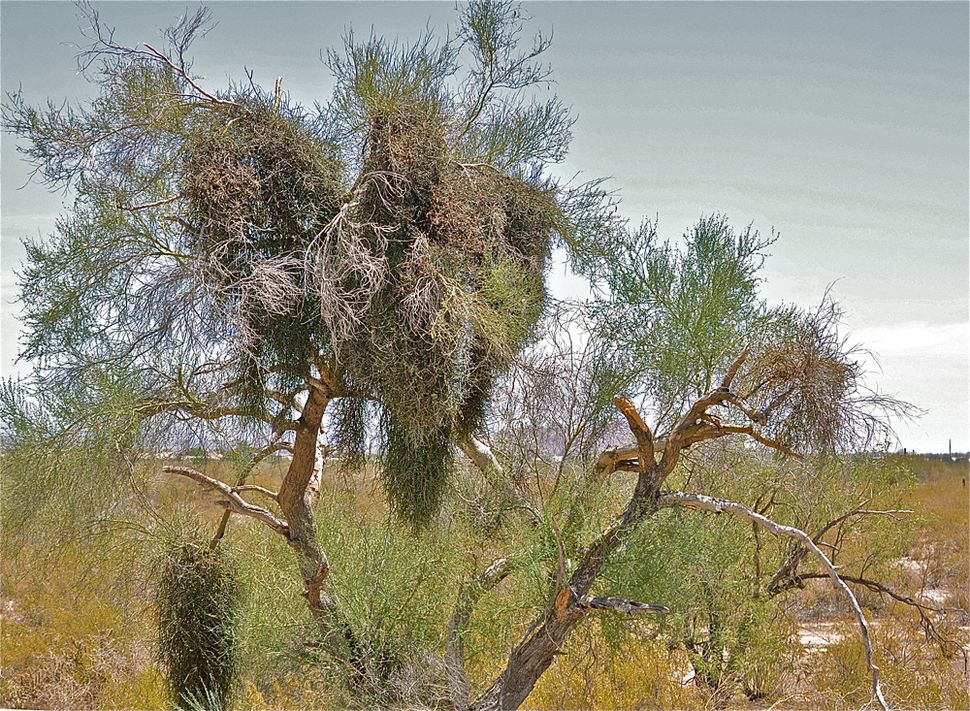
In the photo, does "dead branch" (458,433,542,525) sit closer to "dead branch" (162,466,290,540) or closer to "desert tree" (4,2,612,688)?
"desert tree" (4,2,612,688)

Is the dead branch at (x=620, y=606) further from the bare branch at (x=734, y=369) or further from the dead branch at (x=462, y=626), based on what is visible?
the bare branch at (x=734, y=369)

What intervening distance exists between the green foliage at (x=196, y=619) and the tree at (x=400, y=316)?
570 mm

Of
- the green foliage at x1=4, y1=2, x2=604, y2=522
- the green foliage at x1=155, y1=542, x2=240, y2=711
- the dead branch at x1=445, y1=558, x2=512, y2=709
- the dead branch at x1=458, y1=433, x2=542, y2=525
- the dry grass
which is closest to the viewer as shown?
the green foliage at x1=4, y1=2, x2=604, y2=522

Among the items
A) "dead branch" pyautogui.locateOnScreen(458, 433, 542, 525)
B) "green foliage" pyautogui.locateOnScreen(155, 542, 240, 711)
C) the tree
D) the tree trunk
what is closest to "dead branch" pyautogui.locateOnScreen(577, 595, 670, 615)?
the tree

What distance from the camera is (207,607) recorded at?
5312 millimetres

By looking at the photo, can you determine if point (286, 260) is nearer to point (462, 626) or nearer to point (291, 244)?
point (291, 244)

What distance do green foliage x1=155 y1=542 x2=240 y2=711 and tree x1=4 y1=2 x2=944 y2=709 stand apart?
570 mm

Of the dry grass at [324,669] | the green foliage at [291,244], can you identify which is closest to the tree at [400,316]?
the green foliage at [291,244]

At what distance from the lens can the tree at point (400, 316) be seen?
404 cm

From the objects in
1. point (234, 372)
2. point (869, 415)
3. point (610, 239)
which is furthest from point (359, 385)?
point (869, 415)

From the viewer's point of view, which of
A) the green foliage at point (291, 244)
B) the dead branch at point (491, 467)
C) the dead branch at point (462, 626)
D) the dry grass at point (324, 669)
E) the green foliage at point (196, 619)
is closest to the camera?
the green foliage at point (291, 244)

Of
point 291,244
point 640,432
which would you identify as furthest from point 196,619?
point 640,432

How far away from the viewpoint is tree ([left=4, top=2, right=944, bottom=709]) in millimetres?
4039

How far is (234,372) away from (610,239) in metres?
1.98
